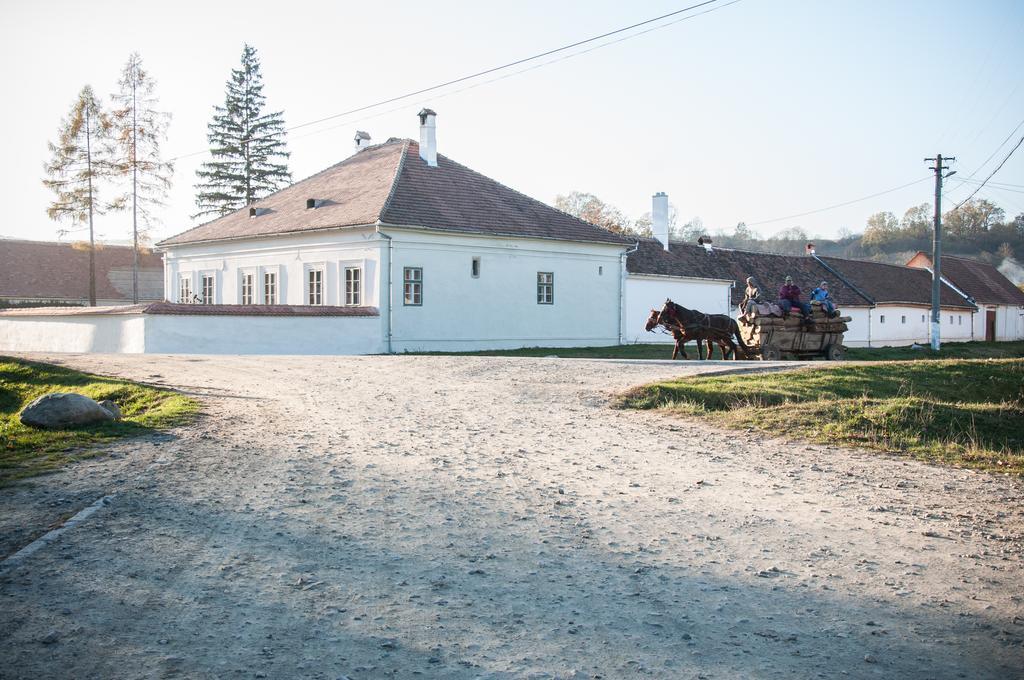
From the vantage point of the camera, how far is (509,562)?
17.1 feet

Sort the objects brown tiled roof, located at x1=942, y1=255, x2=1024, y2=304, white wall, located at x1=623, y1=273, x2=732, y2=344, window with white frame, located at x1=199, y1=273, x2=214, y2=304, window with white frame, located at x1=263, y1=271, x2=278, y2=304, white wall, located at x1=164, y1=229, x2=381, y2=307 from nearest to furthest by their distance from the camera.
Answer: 1. white wall, located at x1=164, y1=229, x2=381, y2=307
2. window with white frame, located at x1=263, y1=271, x2=278, y2=304
3. window with white frame, located at x1=199, y1=273, x2=214, y2=304
4. white wall, located at x1=623, y1=273, x2=732, y2=344
5. brown tiled roof, located at x1=942, y1=255, x2=1024, y2=304

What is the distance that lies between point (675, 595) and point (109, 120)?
168 ft

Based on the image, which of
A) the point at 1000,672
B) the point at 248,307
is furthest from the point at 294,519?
the point at 248,307

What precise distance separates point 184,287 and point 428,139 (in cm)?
1379

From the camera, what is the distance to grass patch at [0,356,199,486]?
8577 millimetres

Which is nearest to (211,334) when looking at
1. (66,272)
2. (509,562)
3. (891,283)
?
(509,562)

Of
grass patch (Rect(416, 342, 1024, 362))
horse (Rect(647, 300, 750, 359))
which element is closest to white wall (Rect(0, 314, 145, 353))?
grass patch (Rect(416, 342, 1024, 362))

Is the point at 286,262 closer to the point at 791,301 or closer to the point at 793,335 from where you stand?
the point at 791,301

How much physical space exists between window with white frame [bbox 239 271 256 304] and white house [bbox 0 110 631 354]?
6 cm

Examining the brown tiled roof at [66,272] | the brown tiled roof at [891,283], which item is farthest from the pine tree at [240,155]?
the brown tiled roof at [891,283]

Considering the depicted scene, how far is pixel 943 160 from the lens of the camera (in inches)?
1497

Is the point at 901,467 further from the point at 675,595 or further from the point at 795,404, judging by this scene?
the point at 675,595

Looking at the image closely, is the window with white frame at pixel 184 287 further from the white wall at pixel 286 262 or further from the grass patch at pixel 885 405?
the grass patch at pixel 885 405

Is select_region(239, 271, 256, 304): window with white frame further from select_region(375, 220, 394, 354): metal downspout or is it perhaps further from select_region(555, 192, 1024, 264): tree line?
select_region(555, 192, 1024, 264): tree line
